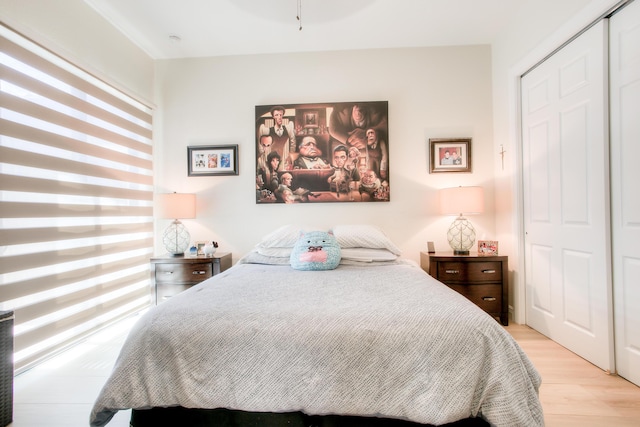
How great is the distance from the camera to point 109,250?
257 centimetres

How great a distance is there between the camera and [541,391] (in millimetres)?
1638

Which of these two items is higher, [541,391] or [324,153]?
[324,153]

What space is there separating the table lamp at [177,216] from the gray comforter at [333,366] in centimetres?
173

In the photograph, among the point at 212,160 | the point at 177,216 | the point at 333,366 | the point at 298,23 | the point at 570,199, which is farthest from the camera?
the point at 212,160

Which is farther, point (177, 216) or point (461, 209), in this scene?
point (177, 216)

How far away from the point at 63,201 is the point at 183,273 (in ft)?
3.50

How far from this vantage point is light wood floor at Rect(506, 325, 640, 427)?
1.40 metres

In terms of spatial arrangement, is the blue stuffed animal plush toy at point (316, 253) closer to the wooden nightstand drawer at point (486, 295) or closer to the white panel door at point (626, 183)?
the wooden nightstand drawer at point (486, 295)

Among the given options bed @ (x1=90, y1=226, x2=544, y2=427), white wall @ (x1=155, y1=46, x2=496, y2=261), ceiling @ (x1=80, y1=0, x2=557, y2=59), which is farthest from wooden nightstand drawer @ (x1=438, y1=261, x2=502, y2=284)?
ceiling @ (x1=80, y1=0, x2=557, y2=59)

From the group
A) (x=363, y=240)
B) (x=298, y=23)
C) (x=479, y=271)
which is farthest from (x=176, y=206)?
(x=479, y=271)

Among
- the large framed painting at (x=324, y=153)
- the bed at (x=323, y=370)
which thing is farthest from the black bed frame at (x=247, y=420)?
the large framed painting at (x=324, y=153)

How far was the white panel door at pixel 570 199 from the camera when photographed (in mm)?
1848

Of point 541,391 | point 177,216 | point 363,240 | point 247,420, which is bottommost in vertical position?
point 541,391

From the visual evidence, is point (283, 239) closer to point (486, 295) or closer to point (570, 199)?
point (486, 295)
